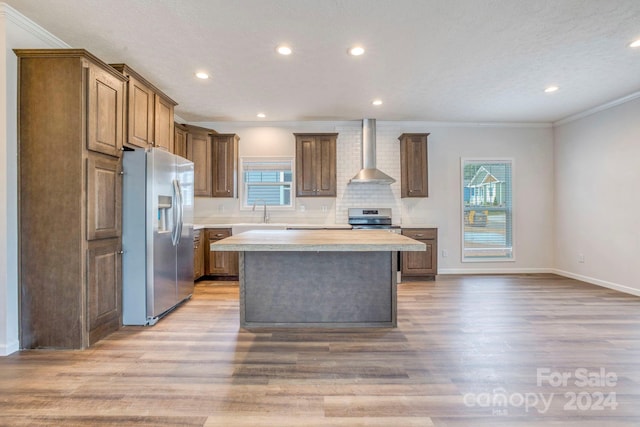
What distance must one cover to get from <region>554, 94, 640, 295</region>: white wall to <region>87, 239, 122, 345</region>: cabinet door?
20.5 feet

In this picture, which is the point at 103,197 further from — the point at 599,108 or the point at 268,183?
the point at 599,108

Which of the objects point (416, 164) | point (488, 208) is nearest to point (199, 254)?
point (416, 164)

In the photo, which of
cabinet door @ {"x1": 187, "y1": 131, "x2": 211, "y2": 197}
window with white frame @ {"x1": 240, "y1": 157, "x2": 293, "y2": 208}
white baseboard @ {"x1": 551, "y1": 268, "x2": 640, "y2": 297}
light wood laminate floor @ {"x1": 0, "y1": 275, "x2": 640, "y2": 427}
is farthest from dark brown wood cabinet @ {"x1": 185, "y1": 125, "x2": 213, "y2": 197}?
white baseboard @ {"x1": 551, "y1": 268, "x2": 640, "y2": 297}

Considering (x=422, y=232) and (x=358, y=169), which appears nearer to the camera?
(x=422, y=232)

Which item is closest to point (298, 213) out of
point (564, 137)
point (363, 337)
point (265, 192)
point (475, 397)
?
point (265, 192)

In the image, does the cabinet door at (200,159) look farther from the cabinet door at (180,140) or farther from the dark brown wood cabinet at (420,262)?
the dark brown wood cabinet at (420,262)

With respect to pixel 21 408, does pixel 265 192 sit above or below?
above

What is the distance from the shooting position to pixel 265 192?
Answer: 5699mm

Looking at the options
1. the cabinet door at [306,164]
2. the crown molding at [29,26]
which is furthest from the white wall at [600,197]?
the crown molding at [29,26]

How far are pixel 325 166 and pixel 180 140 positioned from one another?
2361mm

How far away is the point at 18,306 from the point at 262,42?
118 inches

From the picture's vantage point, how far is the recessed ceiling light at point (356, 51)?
298 cm

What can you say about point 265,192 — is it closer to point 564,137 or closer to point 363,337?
point 363,337

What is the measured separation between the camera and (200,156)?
524 centimetres
